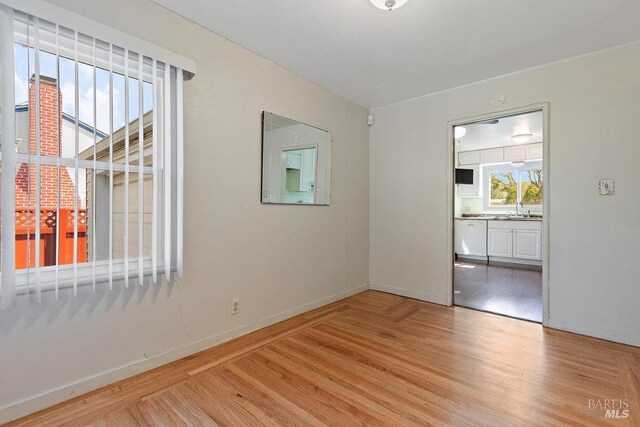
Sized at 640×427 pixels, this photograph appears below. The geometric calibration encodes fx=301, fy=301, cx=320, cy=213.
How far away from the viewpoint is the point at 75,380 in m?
1.73

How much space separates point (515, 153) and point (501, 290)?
362 centimetres

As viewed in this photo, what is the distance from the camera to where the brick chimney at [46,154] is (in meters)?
1.55

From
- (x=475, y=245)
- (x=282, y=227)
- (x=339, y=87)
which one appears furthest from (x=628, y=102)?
(x=475, y=245)

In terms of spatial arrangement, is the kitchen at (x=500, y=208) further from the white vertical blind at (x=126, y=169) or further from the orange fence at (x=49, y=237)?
the orange fence at (x=49, y=237)

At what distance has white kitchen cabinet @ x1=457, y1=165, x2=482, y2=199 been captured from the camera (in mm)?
7066

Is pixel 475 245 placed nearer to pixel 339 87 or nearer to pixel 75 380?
Answer: pixel 339 87

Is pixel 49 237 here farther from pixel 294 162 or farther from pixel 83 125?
pixel 294 162

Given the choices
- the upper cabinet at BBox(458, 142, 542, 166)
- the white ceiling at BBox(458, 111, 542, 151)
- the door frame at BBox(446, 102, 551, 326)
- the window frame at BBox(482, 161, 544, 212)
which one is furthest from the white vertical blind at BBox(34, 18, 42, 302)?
the window frame at BBox(482, 161, 544, 212)

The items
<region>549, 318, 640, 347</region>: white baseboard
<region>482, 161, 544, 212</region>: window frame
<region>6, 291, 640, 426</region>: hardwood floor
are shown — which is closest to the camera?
<region>6, 291, 640, 426</region>: hardwood floor

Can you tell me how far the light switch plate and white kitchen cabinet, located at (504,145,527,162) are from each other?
4121 millimetres

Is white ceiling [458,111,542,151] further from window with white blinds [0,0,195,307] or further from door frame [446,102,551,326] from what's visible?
window with white blinds [0,0,195,307]

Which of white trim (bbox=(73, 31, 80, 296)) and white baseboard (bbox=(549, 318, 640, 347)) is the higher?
white trim (bbox=(73, 31, 80, 296))

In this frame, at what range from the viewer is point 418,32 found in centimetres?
232

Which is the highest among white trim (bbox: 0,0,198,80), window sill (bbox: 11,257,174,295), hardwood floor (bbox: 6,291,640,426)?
white trim (bbox: 0,0,198,80)
